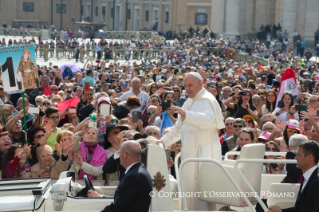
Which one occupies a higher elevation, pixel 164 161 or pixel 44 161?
pixel 164 161

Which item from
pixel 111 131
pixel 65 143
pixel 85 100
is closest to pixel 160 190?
pixel 65 143

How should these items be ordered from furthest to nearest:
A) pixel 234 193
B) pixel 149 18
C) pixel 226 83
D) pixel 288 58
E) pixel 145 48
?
pixel 149 18, pixel 145 48, pixel 288 58, pixel 226 83, pixel 234 193

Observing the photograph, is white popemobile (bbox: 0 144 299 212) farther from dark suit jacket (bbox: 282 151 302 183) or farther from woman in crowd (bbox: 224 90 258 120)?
woman in crowd (bbox: 224 90 258 120)

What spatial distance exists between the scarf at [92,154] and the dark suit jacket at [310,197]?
3335 mm

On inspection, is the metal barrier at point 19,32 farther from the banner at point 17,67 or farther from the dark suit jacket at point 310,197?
the dark suit jacket at point 310,197

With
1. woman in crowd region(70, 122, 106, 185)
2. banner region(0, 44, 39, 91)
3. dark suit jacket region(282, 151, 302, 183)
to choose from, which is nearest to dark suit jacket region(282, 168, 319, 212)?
dark suit jacket region(282, 151, 302, 183)

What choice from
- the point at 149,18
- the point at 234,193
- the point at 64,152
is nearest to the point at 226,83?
the point at 64,152

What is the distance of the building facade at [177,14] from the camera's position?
168 feet

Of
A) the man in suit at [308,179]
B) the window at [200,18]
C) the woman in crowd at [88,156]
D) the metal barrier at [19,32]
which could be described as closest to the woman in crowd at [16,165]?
the woman in crowd at [88,156]

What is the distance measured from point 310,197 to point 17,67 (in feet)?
20.4

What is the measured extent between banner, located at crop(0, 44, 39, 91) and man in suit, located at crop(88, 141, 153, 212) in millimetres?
5021

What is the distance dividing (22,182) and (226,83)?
14.7m

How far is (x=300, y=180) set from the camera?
709cm

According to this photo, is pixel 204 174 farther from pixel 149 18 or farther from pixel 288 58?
pixel 149 18
